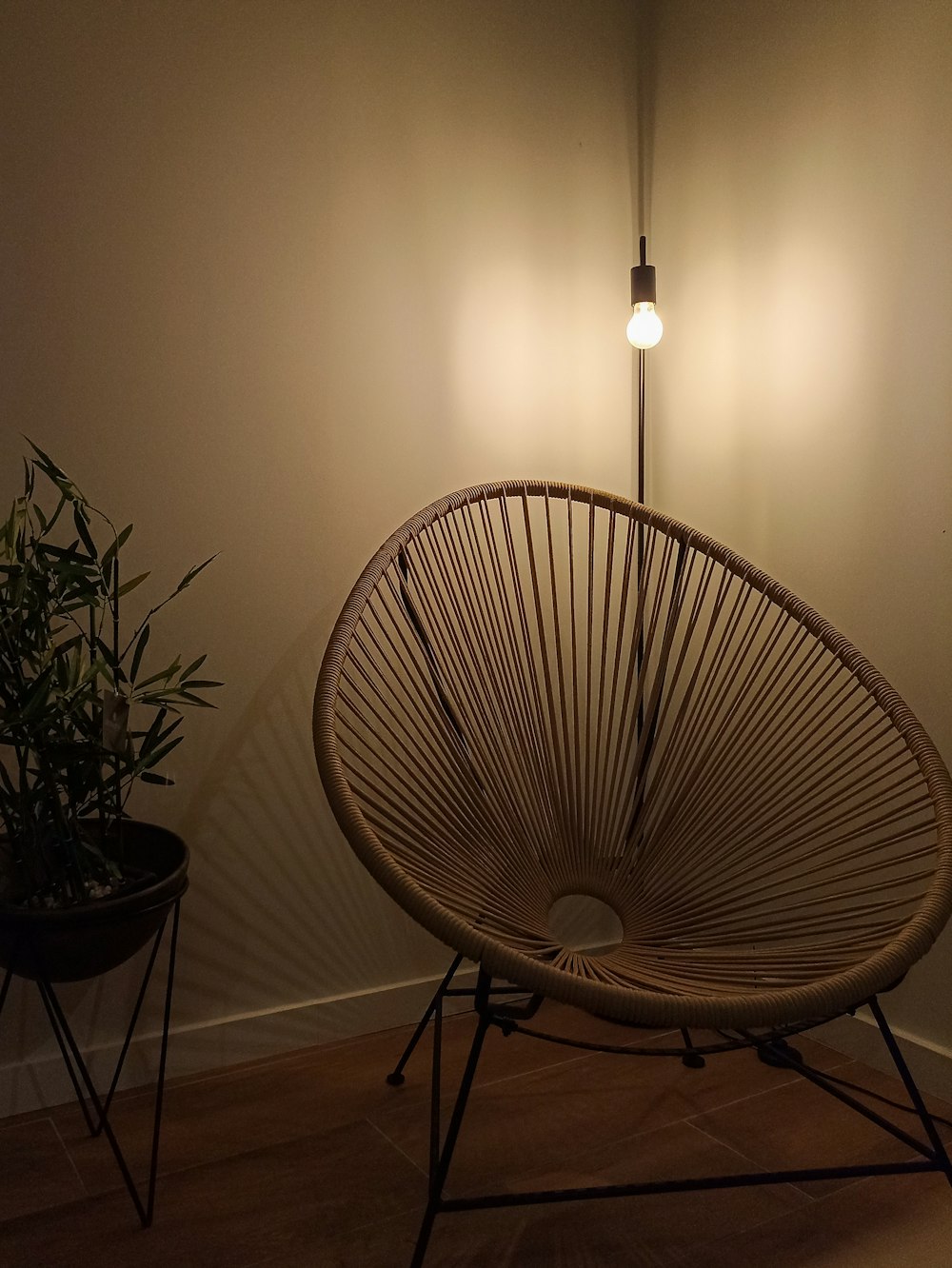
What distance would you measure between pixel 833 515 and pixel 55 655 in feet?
3.92

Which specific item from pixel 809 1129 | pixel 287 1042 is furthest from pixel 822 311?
pixel 287 1042

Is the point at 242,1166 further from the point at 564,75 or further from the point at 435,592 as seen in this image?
the point at 564,75

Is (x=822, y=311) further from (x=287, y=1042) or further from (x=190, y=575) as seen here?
(x=287, y=1042)

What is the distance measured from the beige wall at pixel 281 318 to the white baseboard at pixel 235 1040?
28 millimetres

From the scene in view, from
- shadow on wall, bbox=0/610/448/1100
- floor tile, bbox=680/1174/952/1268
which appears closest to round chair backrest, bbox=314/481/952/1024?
shadow on wall, bbox=0/610/448/1100

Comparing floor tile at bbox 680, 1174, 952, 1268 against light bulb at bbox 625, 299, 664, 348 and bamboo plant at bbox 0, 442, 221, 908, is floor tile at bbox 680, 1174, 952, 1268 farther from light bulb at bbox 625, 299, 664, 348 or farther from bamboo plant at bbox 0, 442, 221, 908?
light bulb at bbox 625, 299, 664, 348

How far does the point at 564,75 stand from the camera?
202cm

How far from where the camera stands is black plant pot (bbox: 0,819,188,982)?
1198mm

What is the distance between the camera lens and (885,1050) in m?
1.68

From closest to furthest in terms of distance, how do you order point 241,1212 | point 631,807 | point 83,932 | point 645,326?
point 83,932, point 241,1212, point 631,807, point 645,326

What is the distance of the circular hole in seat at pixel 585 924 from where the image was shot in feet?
6.73

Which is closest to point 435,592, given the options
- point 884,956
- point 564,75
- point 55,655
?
point 55,655

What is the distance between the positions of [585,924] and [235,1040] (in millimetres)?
697

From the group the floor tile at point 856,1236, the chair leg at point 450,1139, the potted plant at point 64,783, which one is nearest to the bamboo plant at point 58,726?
the potted plant at point 64,783
